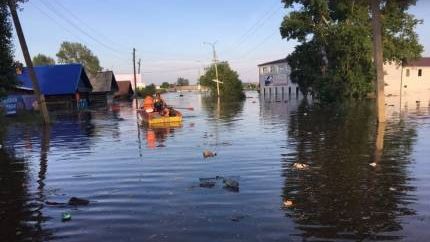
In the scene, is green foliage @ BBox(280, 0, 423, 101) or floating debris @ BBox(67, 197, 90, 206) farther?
green foliage @ BBox(280, 0, 423, 101)

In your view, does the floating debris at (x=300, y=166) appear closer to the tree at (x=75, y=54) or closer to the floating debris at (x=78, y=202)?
the floating debris at (x=78, y=202)

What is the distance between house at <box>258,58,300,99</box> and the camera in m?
97.1

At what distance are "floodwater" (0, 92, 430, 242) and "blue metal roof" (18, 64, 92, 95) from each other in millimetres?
36134

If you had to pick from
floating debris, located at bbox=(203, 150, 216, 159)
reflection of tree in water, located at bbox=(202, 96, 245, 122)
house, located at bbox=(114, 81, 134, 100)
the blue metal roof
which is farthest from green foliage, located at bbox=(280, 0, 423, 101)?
house, located at bbox=(114, 81, 134, 100)

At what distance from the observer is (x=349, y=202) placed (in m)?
9.32

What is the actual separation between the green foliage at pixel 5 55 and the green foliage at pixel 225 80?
6211 centimetres

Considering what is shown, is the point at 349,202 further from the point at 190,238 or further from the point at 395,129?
the point at 395,129

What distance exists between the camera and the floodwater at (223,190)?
25.8ft

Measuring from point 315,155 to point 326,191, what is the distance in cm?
535

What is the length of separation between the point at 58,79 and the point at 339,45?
29012mm

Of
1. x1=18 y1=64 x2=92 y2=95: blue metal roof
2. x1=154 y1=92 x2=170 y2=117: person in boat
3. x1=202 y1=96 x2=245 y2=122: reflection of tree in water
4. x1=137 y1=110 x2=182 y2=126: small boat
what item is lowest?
x1=202 y1=96 x2=245 y2=122: reflection of tree in water

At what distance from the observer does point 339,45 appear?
161 ft

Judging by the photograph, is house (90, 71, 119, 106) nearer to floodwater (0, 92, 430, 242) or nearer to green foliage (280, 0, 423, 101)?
green foliage (280, 0, 423, 101)

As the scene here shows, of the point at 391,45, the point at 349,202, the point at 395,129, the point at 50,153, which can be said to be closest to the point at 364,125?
the point at 395,129
